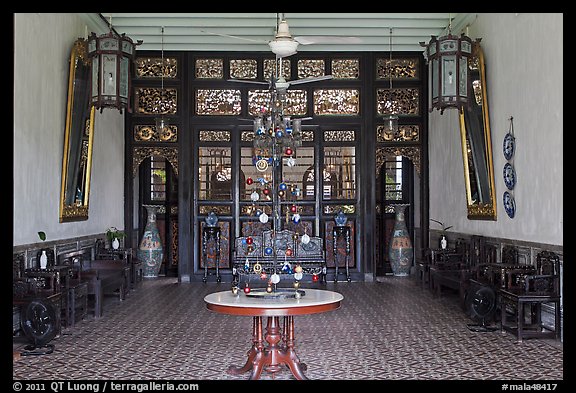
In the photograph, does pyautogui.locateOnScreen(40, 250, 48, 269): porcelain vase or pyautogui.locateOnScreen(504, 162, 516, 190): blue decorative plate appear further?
pyautogui.locateOnScreen(504, 162, 516, 190): blue decorative plate

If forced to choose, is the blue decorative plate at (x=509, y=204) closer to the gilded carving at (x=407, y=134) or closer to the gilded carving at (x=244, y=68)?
the gilded carving at (x=407, y=134)

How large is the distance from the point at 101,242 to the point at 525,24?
670 cm

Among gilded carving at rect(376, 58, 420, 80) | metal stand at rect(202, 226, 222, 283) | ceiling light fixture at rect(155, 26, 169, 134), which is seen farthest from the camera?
gilded carving at rect(376, 58, 420, 80)

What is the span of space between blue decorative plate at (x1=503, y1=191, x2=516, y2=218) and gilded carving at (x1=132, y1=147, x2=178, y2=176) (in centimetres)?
588

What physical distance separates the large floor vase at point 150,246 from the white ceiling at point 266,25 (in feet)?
10.0

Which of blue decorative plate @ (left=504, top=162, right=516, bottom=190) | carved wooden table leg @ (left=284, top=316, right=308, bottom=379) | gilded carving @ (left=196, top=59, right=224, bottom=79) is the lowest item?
carved wooden table leg @ (left=284, top=316, right=308, bottom=379)

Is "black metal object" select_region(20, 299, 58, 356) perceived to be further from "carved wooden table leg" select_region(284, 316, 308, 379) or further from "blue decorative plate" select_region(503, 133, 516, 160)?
"blue decorative plate" select_region(503, 133, 516, 160)

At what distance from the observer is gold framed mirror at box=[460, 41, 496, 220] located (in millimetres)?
9378

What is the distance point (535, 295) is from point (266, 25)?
5.82m

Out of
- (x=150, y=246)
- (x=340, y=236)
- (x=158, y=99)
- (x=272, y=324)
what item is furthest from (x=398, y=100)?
(x=272, y=324)

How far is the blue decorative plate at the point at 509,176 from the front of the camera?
8.55 metres

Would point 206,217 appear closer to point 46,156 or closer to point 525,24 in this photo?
point 46,156

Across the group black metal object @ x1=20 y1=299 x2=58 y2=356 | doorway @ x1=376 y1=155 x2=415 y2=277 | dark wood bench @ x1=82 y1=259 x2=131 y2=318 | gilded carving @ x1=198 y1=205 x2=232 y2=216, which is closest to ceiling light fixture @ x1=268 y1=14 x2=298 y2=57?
black metal object @ x1=20 y1=299 x2=58 y2=356

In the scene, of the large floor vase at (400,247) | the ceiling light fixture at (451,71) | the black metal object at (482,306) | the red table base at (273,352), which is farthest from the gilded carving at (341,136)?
the red table base at (273,352)
